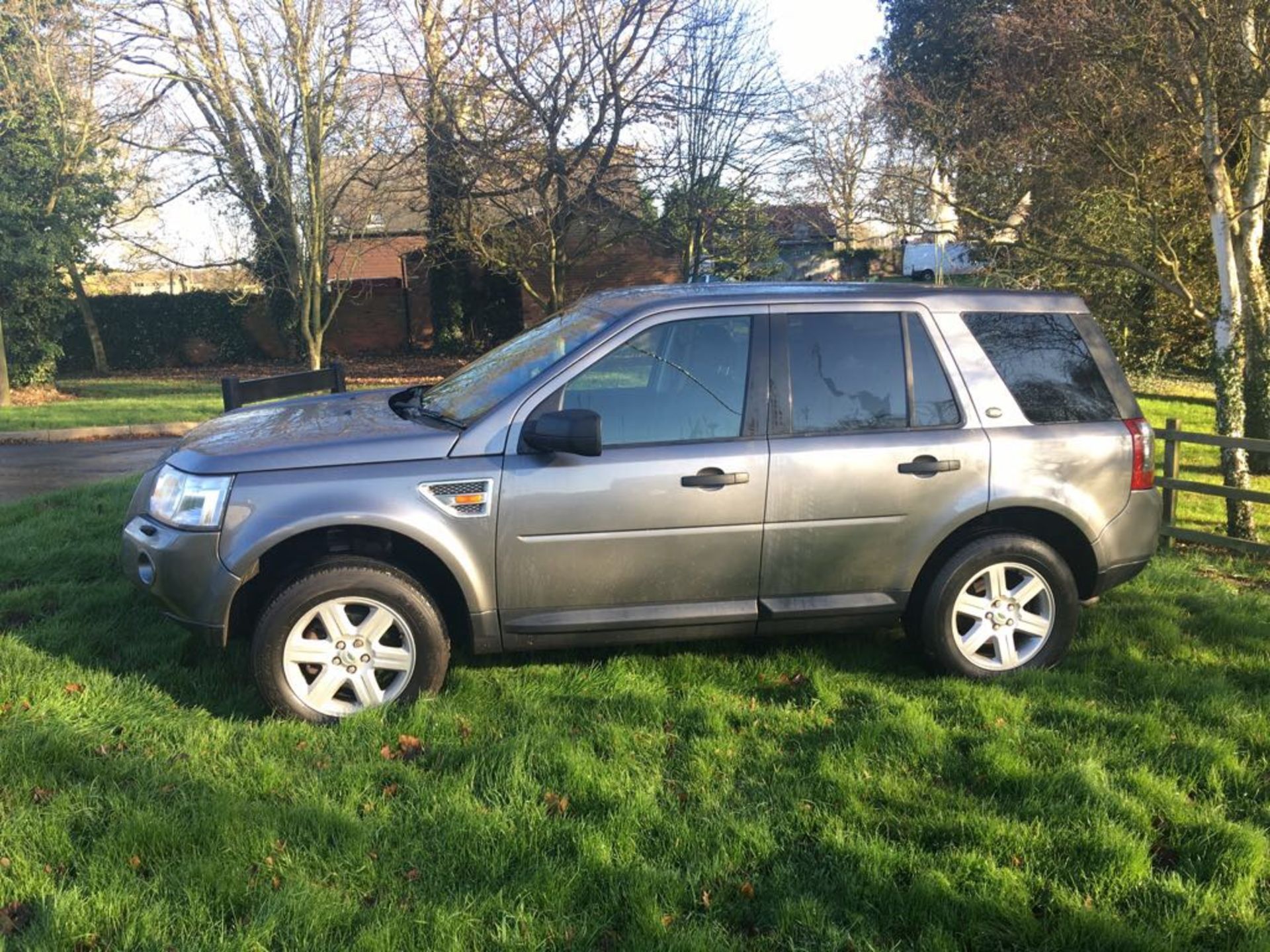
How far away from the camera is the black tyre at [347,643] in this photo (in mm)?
3773

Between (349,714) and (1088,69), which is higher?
(1088,69)

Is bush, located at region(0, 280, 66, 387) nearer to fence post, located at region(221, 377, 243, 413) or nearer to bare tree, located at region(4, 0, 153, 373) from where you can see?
bare tree, located at region(4, 0, 153, 373)

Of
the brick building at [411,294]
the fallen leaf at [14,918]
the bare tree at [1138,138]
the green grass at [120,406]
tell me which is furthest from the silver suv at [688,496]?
the brick building at [411,294]

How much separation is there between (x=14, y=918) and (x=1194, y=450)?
14398mm

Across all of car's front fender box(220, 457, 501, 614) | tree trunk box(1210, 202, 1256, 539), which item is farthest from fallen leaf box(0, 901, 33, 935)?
tree trunk box(1210, 202, 1256, 539)

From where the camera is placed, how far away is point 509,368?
451 centimetres

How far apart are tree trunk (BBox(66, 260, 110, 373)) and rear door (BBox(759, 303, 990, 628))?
Answer: 2264 cm

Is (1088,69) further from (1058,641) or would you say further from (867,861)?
(867,861)

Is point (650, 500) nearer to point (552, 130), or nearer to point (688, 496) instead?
point (688, 496)

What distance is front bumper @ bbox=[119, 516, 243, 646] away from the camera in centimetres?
374

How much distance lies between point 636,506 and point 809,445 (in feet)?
2.72

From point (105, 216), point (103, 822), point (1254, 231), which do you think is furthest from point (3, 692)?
point (105, 216)

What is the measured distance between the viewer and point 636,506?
3.94 meters

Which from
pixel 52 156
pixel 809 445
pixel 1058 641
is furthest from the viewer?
pixel 52 156
